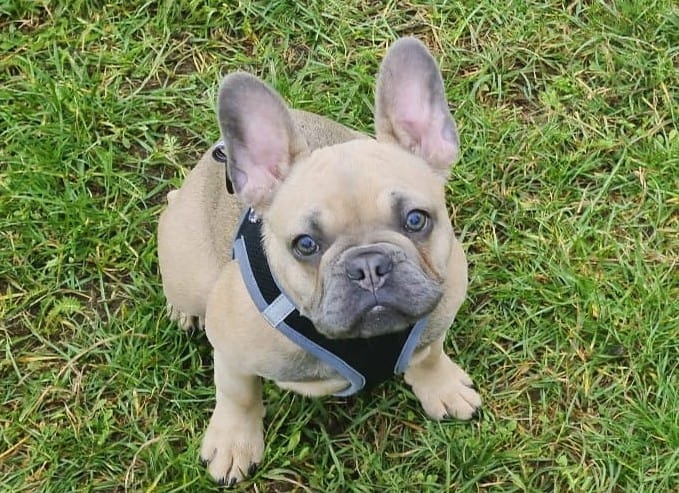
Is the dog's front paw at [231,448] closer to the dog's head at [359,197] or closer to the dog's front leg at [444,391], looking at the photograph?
the dog's front leg at [444,391]

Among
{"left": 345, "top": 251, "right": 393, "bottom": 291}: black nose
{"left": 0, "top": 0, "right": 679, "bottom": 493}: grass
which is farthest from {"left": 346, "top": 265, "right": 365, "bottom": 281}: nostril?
{"left": 0, "top": 0, "right": 679, "bottom": 493}: grass

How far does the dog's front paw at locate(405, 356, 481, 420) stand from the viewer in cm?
445

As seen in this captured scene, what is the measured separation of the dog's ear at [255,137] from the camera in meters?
3.38

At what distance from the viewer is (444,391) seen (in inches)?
176

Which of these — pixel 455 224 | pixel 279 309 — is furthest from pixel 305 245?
pixel 455 224

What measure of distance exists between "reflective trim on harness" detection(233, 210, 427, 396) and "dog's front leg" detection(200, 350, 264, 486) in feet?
1.85

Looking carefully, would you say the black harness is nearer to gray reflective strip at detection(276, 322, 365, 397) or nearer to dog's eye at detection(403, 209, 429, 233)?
gray reflective strip at detection(276, 322, 365, 397)

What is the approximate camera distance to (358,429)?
4539mm

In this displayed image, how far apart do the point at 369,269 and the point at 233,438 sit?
145cm

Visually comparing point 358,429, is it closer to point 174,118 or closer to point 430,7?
point 174,118

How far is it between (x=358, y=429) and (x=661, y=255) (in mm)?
1577

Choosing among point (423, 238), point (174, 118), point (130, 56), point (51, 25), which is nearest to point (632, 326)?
point (423, 238)

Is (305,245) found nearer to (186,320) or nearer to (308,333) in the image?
(308,333)

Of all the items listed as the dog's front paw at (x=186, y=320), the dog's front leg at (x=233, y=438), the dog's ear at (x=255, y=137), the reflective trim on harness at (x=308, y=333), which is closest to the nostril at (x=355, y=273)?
the reflective trim on harness at (x=308, y=333)
